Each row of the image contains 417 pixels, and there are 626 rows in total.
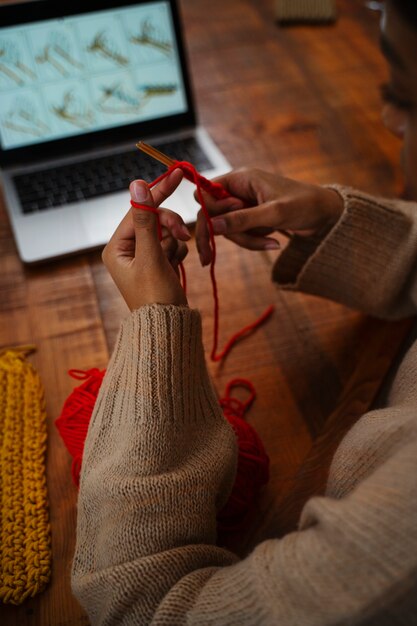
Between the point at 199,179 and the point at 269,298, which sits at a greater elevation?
the point at 199,179

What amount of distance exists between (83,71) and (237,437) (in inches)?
25.6

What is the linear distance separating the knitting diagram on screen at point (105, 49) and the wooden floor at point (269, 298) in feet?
0.66

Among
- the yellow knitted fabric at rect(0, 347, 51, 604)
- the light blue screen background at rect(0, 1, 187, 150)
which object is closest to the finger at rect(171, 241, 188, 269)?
the yellow knitted fabric at rect(0, 347, 51, 604)

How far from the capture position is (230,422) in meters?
0.67

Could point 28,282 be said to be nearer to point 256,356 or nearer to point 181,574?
point 256,356

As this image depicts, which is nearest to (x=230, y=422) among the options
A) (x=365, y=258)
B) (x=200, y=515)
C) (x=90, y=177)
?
(x=200, y=515)

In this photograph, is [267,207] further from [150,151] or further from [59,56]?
[59,56]

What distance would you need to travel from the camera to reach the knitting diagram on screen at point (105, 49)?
0.95 m

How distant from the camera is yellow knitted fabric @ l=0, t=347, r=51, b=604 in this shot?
1.84 ft

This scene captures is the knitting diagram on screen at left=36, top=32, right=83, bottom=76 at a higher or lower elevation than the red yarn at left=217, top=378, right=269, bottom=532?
higher

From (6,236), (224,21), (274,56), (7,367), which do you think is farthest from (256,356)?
(224,21)

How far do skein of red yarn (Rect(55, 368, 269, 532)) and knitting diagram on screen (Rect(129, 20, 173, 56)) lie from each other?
21.9 inches

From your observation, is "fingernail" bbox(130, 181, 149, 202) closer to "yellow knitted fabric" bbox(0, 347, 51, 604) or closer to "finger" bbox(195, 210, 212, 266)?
"finger" bbox(195, 210, 212, 266)

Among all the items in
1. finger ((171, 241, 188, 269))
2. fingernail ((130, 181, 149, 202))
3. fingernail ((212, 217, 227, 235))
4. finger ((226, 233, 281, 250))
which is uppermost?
fingernail ((130, 181, 149, 202))
